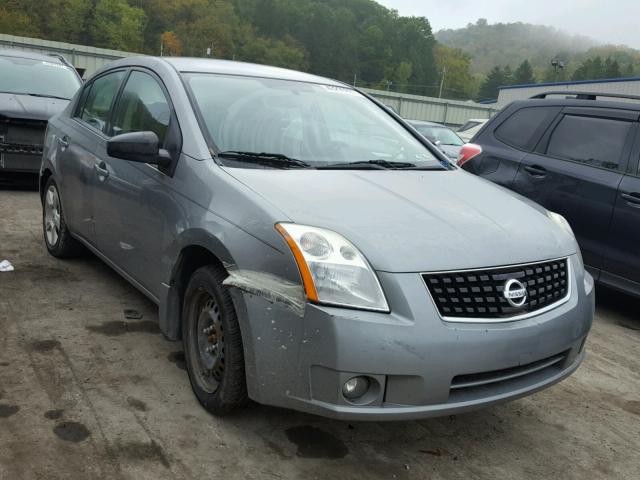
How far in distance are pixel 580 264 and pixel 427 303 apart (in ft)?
3.68

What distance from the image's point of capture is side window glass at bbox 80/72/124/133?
420 cm

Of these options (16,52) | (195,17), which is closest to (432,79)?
(195,17)

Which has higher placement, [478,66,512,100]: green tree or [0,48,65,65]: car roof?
[478,66,512,100]: green tree

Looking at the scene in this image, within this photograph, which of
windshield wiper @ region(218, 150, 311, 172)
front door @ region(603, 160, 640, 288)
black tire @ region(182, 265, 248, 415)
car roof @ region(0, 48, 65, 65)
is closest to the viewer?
black tire @ region(182, 265, 248, 415)

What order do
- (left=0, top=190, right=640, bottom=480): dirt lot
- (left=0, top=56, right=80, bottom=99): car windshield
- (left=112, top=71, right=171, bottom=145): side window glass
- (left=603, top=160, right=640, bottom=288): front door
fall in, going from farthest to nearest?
(left=0, top=56, right=80, bottom=99): car windshield, (left=603, top=160, right=640, bottom=288): front door, (left=112, top=71, right=171, bottom=145): side window glass, (left=0, top=190, right=640, bottom=480): dirt lot

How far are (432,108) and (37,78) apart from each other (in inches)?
1329

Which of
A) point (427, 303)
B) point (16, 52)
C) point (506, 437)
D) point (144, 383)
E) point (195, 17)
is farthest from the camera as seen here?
point (195, 17)

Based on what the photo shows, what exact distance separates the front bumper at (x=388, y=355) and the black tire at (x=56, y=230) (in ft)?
9.39

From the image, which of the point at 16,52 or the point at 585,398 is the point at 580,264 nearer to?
the point at 585,398

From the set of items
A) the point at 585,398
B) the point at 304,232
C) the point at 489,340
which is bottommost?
the point at 585,398

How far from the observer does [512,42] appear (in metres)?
183

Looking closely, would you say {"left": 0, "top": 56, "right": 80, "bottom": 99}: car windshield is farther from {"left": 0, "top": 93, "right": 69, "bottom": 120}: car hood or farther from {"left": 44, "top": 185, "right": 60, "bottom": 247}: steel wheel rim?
{"left": 44, "top": 185, "right": 60, "bottom": 247}: steel wheel rim

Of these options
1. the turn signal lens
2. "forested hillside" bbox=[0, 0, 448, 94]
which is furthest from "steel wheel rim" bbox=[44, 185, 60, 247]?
"forested hillside" bbox=[0, 0, 448, 94]

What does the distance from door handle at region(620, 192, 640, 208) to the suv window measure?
31 cm
